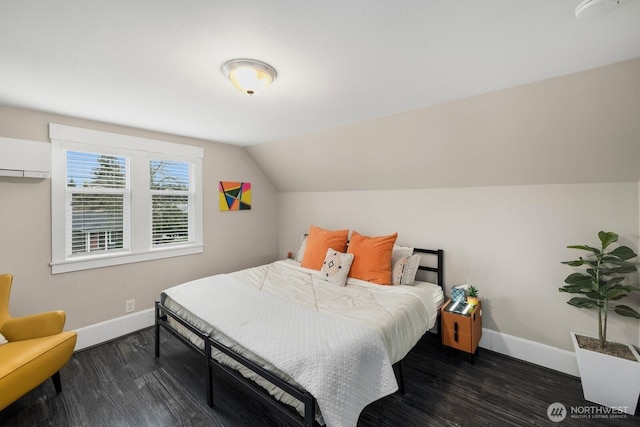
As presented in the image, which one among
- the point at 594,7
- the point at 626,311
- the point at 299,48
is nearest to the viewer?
the point at 594,7

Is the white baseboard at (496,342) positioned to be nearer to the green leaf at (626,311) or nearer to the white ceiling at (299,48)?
the green leaf at (626,311)

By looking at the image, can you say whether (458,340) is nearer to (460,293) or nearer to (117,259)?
(460,293)

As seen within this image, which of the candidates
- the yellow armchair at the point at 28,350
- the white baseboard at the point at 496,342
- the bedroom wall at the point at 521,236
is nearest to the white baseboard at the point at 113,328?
the white baseboard at the point at 496,342

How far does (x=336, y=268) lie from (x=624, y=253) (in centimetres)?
222

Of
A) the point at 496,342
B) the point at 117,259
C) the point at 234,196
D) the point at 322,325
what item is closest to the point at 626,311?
the point at 496,342

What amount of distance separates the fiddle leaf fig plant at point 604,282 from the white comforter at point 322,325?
108 cm

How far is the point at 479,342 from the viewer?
2.78 meters

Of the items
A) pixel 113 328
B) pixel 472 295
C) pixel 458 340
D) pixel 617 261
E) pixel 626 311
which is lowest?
pixel 113 328

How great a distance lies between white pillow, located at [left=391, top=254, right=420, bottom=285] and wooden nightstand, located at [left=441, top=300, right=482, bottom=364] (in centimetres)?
42

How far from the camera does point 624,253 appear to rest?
6.56ft

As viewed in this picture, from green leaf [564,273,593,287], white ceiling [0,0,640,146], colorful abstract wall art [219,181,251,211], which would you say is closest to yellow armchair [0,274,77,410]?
white ceiling [0,0,640,146]

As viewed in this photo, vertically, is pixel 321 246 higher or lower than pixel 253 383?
higher

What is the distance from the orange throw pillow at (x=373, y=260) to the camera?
2859 millimetres

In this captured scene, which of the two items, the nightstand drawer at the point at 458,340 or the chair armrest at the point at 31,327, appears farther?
the nightstand drawer at the point at 458,340
